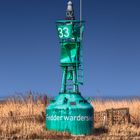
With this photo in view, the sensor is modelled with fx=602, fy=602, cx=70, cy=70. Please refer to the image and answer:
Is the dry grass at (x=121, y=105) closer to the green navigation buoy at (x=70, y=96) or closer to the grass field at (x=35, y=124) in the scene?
the grass field at (x=35, y=124)

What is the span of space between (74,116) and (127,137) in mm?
1985

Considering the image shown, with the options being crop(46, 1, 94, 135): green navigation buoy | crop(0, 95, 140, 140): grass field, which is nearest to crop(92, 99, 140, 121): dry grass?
crop(0, 95, 140, 140): grass field

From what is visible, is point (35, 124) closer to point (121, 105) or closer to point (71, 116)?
point (71, 116)

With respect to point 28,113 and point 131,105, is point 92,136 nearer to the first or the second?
point 28,113

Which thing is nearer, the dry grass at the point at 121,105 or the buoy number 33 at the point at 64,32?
the buoy number 33 at the point at 64,32

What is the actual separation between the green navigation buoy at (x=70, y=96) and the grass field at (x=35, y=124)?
45 centimetres

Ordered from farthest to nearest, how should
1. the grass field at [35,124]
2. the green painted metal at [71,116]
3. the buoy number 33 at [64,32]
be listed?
the buoy number 33 at [64,32]
the green painted metal at [71,116]
the grass field at [35,124]

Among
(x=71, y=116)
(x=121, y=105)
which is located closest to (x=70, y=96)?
(x=71, y=116)

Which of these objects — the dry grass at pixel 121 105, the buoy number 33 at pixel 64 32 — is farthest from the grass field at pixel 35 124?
the buoy number 33 at pixel 64 32

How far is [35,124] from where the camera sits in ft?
68.4

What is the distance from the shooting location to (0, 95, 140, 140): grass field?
18.3 m

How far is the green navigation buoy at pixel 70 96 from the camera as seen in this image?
19188 mm

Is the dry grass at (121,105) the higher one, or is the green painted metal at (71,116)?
the dry grass at (121,105)

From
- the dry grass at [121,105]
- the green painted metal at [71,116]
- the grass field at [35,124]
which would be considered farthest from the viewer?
the dry grass at [121,105]
